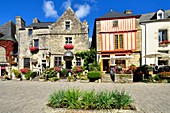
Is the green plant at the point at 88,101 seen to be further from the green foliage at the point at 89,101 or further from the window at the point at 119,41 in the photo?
the window at the point at 119,41

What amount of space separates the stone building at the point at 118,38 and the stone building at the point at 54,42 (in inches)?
93.0

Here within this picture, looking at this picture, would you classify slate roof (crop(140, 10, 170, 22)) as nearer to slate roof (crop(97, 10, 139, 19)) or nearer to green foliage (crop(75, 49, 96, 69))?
slate roof (crop(97, 10, 139, 19))

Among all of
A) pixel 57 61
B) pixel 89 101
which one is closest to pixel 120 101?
pixel 89 101

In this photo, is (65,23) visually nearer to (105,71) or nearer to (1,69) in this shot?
(105,71)

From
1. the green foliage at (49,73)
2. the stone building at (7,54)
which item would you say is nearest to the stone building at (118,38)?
the green foliage at (49,73)

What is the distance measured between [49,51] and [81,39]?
469 cm

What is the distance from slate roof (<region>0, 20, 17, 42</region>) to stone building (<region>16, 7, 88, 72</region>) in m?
3.26

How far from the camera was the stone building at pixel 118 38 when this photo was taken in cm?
1914

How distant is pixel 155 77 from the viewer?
13.4m

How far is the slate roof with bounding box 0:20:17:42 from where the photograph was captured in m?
23.5

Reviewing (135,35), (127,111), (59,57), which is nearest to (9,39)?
(59,57)

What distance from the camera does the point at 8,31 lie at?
80.0ft

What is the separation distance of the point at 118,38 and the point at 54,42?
865 cm

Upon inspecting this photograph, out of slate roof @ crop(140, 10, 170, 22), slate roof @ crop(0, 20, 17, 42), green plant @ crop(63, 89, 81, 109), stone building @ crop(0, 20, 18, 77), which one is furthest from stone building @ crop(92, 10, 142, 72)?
green plant @ crop(63, 89, 81, 109)
